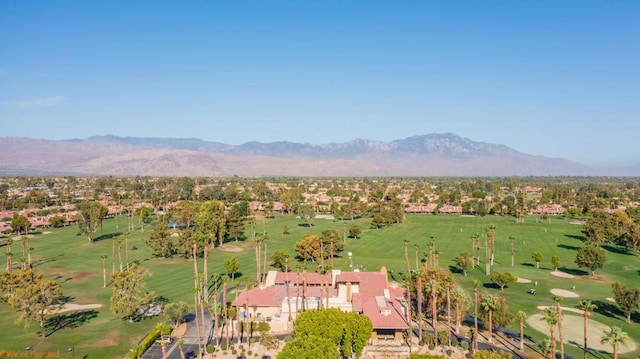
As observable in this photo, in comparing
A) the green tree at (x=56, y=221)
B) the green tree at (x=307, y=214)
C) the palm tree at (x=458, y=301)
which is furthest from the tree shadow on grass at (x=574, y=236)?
the green tree at (x=56, y=221)


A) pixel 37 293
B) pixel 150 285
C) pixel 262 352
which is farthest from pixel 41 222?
pixel 262 352

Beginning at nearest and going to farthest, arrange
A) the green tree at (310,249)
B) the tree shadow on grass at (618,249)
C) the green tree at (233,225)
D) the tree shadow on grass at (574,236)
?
the green tree at (310,249)
the tree shadow on grass at (618,249)
the green tree at (233,225)
the tree shadow on grass at (574,236)

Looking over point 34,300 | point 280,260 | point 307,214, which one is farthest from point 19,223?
point 307,214

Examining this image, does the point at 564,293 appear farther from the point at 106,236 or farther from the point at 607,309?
the point at 106,236

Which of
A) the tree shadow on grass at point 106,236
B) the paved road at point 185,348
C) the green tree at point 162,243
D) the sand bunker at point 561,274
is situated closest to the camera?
the paved road at point 185,348

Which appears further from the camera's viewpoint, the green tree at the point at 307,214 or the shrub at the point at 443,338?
the green tree at the point at 307,214

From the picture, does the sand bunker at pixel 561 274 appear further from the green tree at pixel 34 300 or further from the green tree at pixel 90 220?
the green tree at pixel 90 220

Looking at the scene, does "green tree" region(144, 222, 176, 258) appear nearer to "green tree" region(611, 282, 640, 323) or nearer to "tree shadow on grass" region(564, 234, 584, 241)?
"green tree" region(611, 282, 640, 323)
